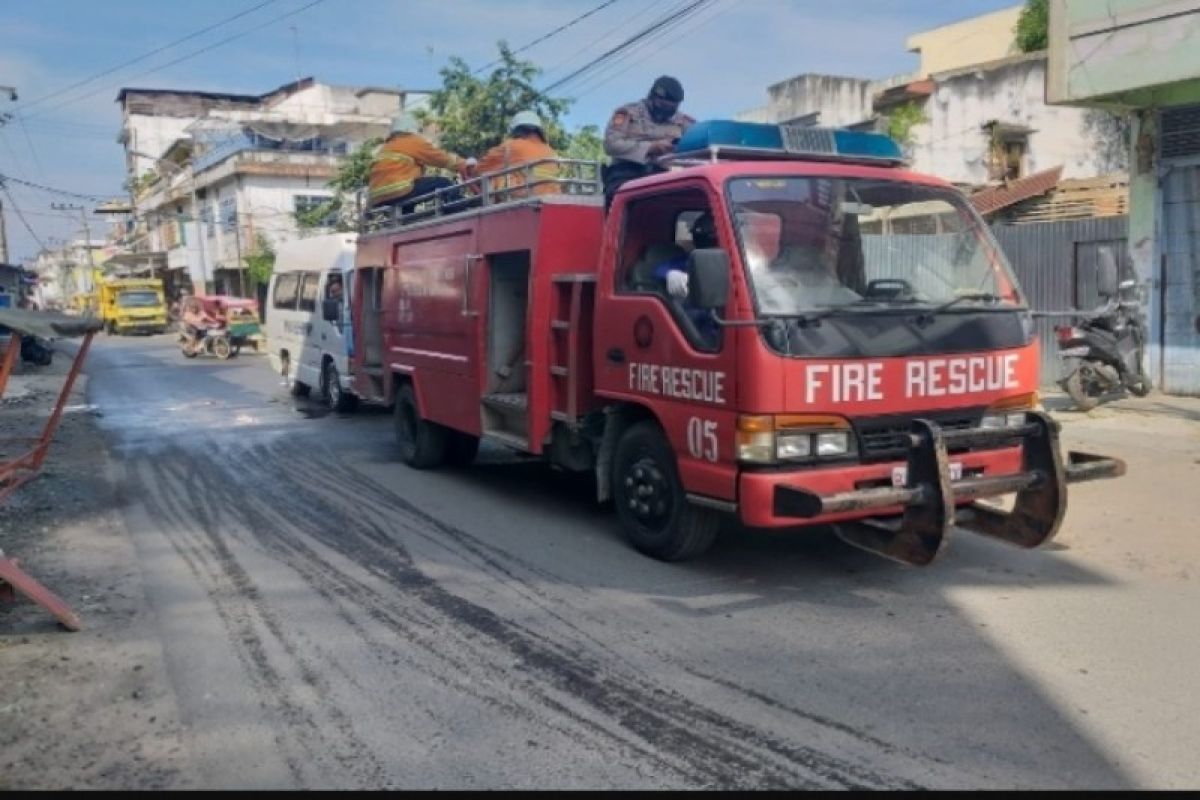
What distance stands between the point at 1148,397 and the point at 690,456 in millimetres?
9104

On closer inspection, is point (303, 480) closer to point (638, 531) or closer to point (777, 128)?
point (638, 531)

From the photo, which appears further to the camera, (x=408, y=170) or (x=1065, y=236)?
(x=1065, y=236)

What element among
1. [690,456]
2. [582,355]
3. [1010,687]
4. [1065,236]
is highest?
[1065,236]

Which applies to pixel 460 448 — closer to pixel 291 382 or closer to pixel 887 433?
pixel 887 433

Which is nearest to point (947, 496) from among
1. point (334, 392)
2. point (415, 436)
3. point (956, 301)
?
point (956, 301)

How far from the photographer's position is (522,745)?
12.4ft

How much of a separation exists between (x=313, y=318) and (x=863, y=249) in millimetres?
10737

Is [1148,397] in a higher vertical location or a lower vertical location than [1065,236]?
lower

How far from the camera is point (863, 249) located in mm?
5789

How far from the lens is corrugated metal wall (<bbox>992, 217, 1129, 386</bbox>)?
13.4 metres

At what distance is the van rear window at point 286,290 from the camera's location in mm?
15648

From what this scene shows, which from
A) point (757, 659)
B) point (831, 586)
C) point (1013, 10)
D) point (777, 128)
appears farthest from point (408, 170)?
point (1013, 10)

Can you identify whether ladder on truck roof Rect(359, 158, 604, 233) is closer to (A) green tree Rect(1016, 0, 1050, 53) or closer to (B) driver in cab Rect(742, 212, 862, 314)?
(B) driver in cab Rect(742, 212, 862, 314)

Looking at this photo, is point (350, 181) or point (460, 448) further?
point (350, 181)
